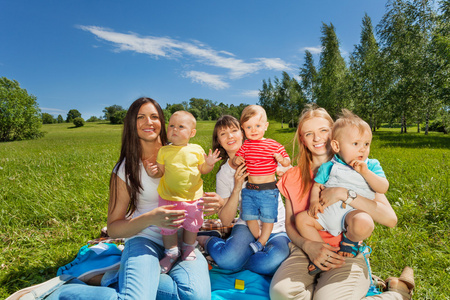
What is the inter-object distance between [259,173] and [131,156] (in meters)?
1.50

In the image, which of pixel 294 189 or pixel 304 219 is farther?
pixel 294 189

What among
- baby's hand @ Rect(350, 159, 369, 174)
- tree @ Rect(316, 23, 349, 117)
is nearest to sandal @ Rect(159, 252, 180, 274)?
baby's hand @ Rect(350, 159, 369, 174)

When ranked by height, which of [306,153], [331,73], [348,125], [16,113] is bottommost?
[306,153]

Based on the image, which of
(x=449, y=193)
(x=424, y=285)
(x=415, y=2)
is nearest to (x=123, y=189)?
(x=424, y=285)

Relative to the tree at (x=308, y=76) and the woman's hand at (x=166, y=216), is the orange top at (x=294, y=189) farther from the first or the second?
the tree at (x=308, y=76)

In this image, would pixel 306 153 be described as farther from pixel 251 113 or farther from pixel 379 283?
pixel 379 283

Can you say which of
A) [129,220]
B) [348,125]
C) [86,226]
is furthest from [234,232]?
[86,226]

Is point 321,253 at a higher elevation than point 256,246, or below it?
higher

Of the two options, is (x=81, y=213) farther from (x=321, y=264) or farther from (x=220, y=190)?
(x=321, y=264)

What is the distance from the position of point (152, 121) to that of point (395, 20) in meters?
29.1

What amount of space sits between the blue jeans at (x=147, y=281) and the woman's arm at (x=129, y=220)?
187mm

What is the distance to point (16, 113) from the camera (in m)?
43.9

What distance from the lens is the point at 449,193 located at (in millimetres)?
5297

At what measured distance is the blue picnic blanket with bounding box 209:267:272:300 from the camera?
2.88 metres
